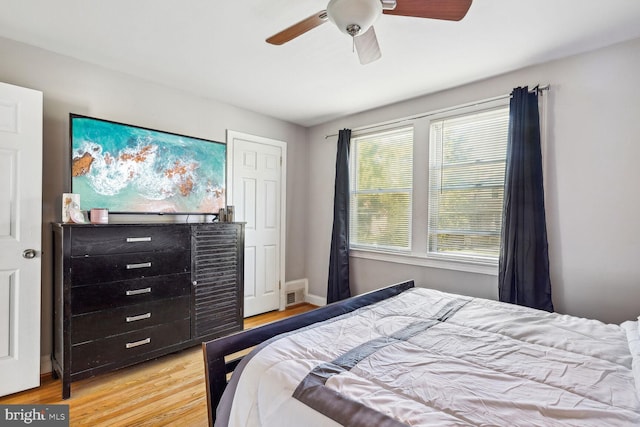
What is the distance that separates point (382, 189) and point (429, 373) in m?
2.57

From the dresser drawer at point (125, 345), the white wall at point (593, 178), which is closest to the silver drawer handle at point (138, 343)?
the dresser drawer at point (125, 345)

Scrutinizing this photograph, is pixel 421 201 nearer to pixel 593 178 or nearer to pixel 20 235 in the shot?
pixel 593 178

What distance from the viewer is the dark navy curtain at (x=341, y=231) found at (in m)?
3.71

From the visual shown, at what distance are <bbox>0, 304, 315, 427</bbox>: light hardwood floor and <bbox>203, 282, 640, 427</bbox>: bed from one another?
0.84 metres

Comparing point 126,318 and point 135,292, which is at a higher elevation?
point 135,292

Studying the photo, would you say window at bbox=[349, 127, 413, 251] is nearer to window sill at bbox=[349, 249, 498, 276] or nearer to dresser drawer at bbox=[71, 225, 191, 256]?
window sill at bbox=[349, 249, 498, 276]

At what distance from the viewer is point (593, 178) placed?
227cm

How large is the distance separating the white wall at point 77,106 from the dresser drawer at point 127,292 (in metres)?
0.52

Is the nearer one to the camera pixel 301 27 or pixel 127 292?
pixel 301 27

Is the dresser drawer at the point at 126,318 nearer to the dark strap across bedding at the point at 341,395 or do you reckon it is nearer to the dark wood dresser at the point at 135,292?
the dark wood dresser at the point at 135,292

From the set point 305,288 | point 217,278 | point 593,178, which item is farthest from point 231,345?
point 305,288

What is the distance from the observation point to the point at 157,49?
7.66ft

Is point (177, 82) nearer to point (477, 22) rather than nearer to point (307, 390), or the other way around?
point (477, 22)

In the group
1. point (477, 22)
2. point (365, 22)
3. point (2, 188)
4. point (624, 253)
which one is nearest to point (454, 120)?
point (477, 22)
